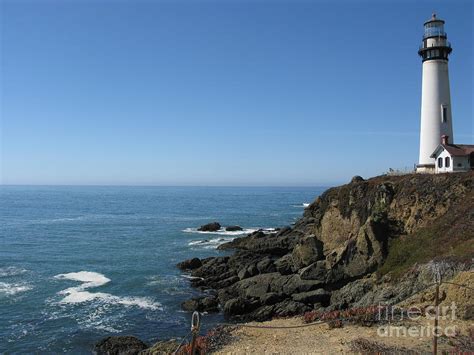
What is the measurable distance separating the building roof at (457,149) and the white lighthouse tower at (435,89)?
1.23 m

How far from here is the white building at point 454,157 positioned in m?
32.9

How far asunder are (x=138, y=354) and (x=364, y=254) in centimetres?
1623

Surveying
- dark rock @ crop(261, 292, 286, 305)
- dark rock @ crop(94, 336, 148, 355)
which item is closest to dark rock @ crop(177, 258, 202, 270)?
dark rock @ crop(261, 292, 286, 305)

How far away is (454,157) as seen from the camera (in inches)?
1296

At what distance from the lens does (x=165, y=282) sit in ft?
113

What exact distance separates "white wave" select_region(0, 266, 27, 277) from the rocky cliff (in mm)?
15485

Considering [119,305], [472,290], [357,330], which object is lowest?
[119,305]

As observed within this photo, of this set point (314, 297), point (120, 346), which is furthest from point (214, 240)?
point (120, 346)

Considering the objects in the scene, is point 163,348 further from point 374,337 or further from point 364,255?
point 364,255

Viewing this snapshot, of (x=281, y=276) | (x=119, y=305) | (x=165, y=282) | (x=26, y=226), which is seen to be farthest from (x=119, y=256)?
(x=26, y=226)

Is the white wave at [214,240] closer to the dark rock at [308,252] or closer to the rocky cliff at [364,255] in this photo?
the rocky cliff at [364,255]

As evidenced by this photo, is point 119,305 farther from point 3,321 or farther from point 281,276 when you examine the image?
point 281,276

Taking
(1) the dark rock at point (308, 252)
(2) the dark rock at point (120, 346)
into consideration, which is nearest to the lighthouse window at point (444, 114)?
(1) the dark rock at point (308, 252)

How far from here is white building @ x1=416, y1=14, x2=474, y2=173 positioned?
35.4 m
